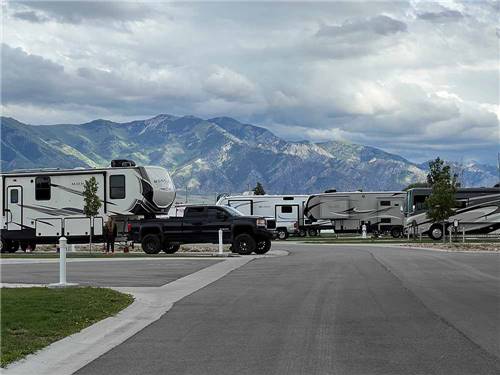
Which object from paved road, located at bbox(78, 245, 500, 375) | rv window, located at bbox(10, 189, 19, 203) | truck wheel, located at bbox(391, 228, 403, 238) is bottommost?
paved road, located at bbox(78, 245, 500, 375)

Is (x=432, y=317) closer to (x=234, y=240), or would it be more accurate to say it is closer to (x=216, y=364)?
(x=216, y=364)

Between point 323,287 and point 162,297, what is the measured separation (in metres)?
3.54

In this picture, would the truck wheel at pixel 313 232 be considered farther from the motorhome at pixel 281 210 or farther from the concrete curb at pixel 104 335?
the concrete curb at pixel 104 335

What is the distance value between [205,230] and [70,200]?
302 inches

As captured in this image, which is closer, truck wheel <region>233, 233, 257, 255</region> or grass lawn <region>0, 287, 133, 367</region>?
grass lawn <region>0, 287, 133, 367</region>

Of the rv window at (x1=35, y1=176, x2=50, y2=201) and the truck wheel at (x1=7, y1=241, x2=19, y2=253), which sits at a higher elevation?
the rv window at (x1=35, y1=176, x2=50, y2=201)

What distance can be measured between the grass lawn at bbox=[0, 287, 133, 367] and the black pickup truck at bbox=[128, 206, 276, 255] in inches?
616

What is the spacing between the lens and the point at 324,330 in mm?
10359

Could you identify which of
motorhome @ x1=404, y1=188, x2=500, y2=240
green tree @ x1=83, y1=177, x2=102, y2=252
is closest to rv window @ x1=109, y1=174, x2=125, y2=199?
green tree @ x1=83, y1=177, x2=102, y2=252

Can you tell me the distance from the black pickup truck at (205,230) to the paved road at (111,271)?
13.3 ft

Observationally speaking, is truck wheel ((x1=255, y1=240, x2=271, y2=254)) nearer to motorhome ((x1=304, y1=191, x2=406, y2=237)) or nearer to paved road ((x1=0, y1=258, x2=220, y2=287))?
paved road ((x1=0, y1=258, x2=220, y2=287))

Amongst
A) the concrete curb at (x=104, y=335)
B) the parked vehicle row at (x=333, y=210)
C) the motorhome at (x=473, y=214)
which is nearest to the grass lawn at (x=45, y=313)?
the concrete curb at (x=104, y=335)

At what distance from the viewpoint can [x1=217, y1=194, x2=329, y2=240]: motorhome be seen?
54406 millimetres

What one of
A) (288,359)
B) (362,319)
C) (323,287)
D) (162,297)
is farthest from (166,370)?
(323,287)
